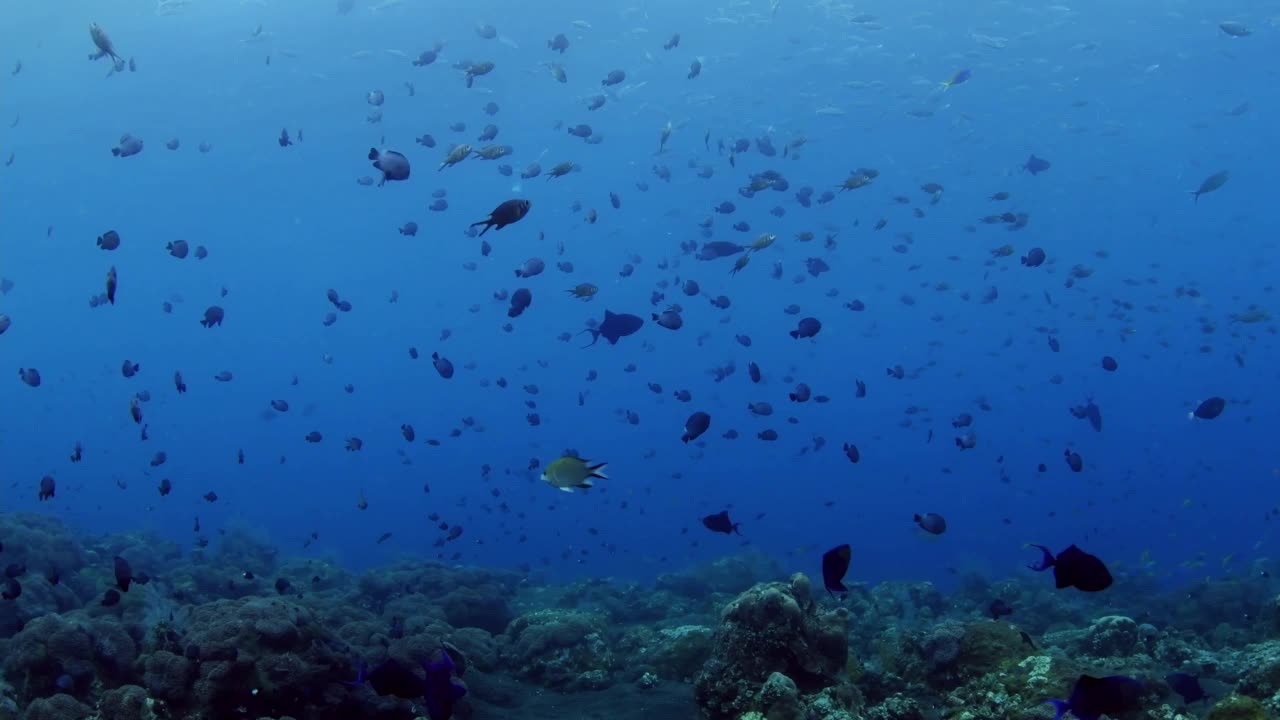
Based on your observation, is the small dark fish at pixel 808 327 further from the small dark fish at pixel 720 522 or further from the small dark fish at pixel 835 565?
the small dark fish at pixel 835 565

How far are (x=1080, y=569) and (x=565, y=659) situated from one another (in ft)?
25.0

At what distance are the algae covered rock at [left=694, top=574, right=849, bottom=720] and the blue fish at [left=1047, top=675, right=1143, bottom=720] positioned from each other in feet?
11.6

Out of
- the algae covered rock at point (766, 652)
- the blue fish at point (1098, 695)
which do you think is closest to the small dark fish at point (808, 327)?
the algae covered rock at point (766, 652)

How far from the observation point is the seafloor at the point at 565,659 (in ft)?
22.2

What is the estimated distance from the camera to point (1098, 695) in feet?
14.0

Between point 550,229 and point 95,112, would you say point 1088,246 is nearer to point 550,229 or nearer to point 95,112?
point 550,229

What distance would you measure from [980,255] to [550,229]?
137ft

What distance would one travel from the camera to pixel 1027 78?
1443 inches

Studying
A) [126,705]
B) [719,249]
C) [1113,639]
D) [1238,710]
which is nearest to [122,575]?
[126,705]

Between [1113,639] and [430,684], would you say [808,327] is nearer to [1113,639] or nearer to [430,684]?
[1113,639]

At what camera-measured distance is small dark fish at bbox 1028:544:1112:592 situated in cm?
482

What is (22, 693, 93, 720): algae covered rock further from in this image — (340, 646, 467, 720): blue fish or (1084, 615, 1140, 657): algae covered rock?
(1084, 615, 1140, 657): algae covered rock

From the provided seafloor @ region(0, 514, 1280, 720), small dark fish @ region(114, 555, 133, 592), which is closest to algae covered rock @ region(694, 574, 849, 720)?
seafloor @ region(0, 514, 1280, 720)

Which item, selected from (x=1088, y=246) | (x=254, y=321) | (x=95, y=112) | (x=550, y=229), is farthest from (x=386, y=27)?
(x=254, y=321)
